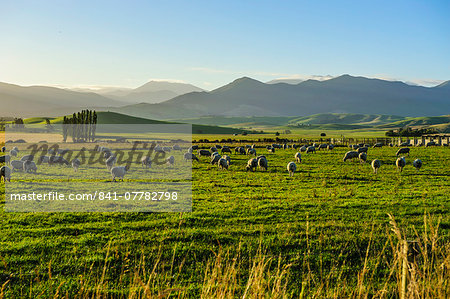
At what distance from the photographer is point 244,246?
1036 centimetres

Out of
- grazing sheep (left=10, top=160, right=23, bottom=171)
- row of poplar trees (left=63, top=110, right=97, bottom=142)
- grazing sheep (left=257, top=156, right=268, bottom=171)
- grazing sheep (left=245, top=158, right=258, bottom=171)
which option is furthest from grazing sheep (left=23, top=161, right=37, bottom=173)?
row of poplar trees (left=63, top=110, right=97, bottom=142)

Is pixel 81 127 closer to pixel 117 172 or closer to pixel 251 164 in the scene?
pixel 251 164

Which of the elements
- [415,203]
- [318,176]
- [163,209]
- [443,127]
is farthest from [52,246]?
[443,127]

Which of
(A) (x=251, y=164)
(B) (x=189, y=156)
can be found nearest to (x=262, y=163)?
(A) (x=251, y=164)

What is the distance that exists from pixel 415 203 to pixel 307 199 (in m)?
4.97

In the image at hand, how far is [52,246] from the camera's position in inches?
411

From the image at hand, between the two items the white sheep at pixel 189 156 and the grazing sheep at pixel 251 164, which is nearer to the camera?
the grazing sheep at pixel 251 164

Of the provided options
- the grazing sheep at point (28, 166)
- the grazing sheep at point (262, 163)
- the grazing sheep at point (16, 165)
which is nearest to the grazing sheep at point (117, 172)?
the grazing sheep at point (28, 166)

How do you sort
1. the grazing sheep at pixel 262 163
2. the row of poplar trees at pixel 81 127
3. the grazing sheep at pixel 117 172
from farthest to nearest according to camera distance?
the row of poplar trees at pixel 81 127 < the grazing sheep at pixel 262 163 < the grazing sheep at pixel 117 172

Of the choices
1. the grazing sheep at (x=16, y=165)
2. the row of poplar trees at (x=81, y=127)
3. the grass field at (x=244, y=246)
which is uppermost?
the row of poplar trees at (x=81, y=127)

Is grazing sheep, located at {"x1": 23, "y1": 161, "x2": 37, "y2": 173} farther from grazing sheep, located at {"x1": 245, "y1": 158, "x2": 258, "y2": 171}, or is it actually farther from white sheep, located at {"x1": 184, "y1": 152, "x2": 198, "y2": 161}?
grazing sheep, located at {"x1": 245, "y1": 158, "x2": 258, "y2": 171}

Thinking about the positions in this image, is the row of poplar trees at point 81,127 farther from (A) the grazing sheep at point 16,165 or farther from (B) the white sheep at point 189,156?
(A) the grazing sheep at point 16,165

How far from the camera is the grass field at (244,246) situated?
551 centimetres

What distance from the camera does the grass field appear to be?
5508mm
